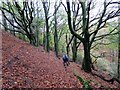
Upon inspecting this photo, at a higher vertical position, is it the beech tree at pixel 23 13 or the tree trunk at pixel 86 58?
the beech tree at pixel 23 13

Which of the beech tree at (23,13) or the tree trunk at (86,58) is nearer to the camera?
the tree trunk at (86,58)

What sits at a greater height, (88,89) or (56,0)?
(56,0)

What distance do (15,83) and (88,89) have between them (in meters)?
4.73

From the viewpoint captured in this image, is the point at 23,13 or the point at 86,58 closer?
the point at 86,58

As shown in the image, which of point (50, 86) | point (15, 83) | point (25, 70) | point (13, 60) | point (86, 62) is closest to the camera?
point (15, 83)

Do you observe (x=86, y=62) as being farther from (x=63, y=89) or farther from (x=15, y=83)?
(x=15, y=83)

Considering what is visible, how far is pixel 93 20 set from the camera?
2483 centimetres

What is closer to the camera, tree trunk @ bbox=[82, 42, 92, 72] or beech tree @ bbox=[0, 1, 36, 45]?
tree trunk @ bbox=[82, 42, 92, 72]

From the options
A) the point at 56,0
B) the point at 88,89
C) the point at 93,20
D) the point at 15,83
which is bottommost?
the point at 88,89

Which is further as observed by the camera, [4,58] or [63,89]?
[4,58]

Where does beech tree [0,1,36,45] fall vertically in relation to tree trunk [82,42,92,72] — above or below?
above

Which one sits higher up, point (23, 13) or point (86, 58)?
point (23, 13)

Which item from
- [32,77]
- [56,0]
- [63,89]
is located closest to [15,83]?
[32,77]

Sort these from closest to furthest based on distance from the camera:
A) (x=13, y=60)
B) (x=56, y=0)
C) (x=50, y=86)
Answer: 1. (x=50, y=86)
2. (x=13, y=60)
3. (x=56, y=0)
